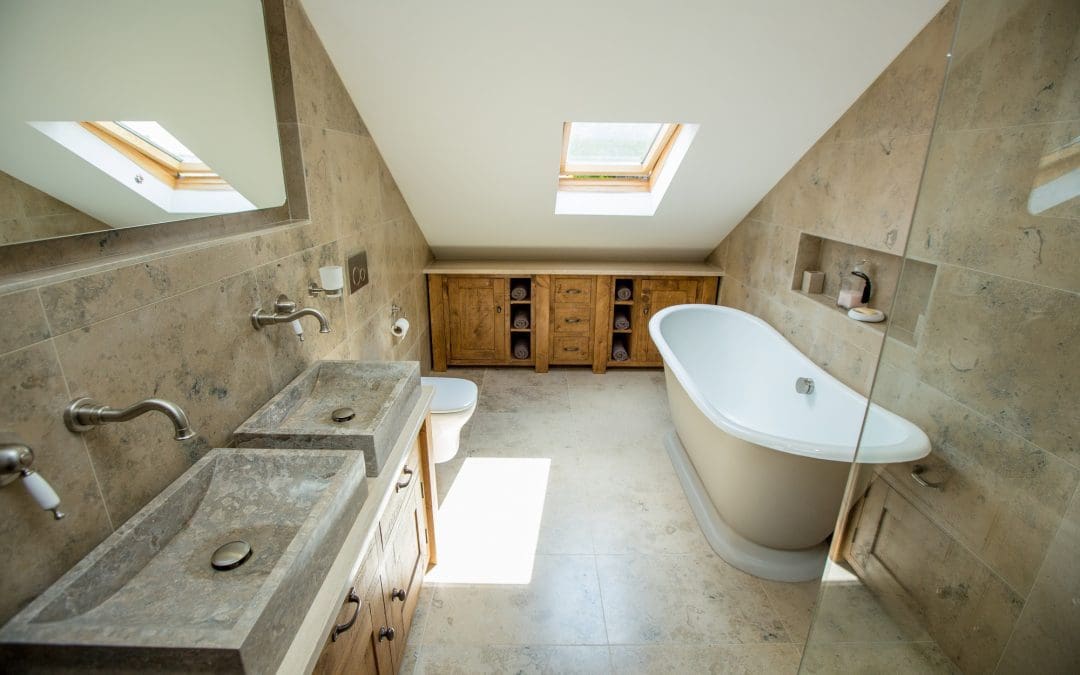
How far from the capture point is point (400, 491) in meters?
1.48

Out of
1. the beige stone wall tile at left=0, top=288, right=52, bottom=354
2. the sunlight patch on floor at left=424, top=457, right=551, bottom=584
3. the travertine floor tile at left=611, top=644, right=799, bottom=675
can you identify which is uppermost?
the beige stone wall tile at left=0, top=288, right=52, bottom=354

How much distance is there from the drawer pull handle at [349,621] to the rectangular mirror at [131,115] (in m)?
0.93

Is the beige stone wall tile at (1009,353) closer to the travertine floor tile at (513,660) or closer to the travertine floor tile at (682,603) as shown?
the travertine floor tile at (682,603)

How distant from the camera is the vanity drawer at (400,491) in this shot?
133 centimetres

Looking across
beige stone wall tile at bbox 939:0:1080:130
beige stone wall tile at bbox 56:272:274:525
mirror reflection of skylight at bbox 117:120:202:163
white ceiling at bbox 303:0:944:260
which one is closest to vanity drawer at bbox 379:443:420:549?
beige stone wall tile at bbox 56:272:274:525

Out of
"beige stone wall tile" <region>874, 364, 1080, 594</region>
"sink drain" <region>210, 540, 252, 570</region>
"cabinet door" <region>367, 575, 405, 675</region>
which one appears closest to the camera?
"sink drain" <region>210, 540, 252, 570</region>

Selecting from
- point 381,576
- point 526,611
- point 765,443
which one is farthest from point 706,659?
point 381,576

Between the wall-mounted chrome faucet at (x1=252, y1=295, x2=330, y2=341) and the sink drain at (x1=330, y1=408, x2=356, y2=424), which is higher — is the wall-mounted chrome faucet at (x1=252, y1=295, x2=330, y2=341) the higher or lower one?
the higher one

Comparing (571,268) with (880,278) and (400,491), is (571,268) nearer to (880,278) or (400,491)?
(880,278)

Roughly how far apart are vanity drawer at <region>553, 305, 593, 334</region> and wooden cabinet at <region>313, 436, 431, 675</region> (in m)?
2.12

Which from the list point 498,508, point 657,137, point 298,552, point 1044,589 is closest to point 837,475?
point 1044,589

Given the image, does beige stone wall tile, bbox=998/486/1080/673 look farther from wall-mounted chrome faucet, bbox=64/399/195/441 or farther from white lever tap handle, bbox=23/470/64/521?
white lever tap handle, bbox=23/470/64/521

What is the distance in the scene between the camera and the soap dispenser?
231 centimetres

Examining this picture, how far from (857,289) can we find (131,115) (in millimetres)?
2772
